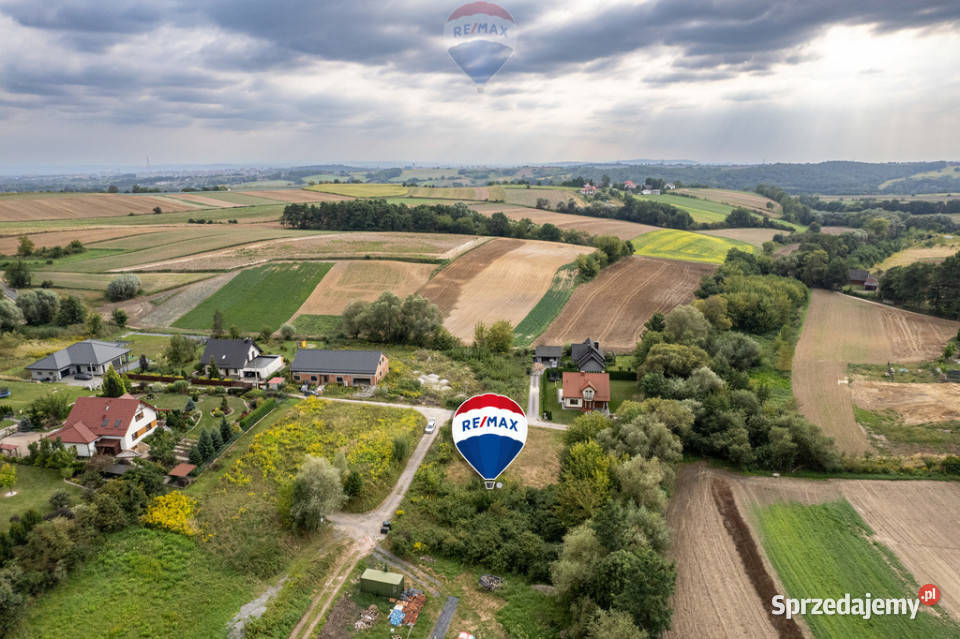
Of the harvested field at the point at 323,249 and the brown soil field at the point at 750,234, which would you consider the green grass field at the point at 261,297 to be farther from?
the brown soil field at the point at 750,234

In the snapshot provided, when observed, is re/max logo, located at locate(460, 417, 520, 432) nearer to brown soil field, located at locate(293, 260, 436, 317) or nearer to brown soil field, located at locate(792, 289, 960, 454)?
brown soil field, located at locate(792, 289, 960, 454)

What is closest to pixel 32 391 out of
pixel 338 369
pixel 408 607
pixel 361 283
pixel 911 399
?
pixel 338 369

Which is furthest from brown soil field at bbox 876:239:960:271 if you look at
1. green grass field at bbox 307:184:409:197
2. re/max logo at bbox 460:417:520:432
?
green grass field at bbox 307:184:409:197

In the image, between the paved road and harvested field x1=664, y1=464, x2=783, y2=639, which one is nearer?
harvested field x1=664, y1=464, x2=783, y2=639

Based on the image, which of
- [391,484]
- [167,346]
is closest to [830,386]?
[391,484]

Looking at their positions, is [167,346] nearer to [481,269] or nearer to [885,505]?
[481,269]

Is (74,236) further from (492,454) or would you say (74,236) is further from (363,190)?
(492,454)
